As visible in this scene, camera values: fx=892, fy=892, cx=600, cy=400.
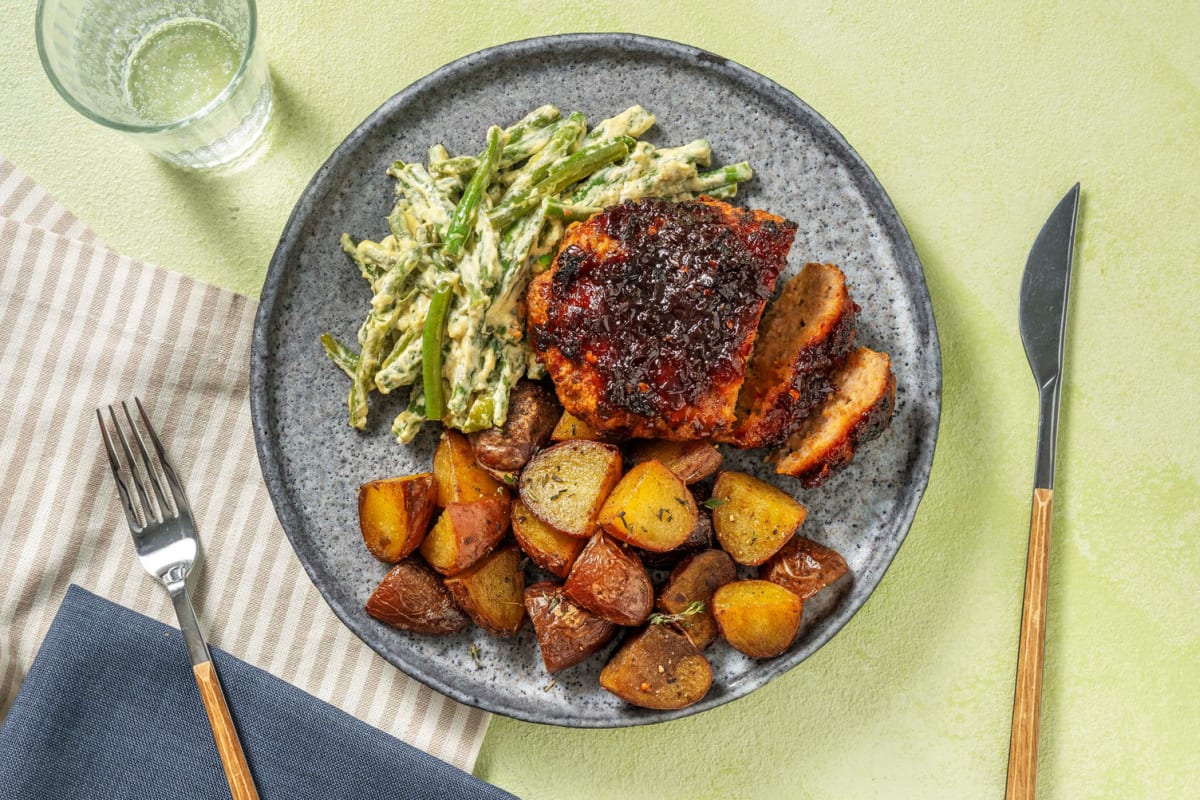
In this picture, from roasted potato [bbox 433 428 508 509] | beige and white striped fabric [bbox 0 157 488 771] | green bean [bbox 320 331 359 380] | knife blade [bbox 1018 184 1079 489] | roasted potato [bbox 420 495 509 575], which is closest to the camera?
roasted potato [bbox 420 495 509 575]

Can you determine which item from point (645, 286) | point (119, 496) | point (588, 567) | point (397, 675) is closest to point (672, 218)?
point (645, 286)

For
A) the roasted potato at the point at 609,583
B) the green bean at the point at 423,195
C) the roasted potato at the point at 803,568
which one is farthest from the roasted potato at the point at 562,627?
the green bean at the point at 423,195

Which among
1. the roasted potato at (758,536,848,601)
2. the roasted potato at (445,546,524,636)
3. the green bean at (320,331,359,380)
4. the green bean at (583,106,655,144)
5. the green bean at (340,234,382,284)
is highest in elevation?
the green bean at (583,106,655,144)

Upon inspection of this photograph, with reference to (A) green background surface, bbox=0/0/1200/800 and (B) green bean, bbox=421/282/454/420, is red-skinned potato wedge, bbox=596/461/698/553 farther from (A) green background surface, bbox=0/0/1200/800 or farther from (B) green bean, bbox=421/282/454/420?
(A) green background surface, bbox=0/0/1200/800

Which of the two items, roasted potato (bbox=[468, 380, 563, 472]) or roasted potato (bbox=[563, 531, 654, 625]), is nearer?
roasted potato (bbox=[563, 531, 654, 625])

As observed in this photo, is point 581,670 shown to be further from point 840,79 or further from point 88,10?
point 88,10

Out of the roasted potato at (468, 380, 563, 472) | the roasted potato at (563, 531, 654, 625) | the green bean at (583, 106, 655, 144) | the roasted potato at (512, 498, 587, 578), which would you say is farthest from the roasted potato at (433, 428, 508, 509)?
the green bean at (583, 106, 655, 144)

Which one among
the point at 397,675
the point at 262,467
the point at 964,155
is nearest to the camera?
the point at 262,467

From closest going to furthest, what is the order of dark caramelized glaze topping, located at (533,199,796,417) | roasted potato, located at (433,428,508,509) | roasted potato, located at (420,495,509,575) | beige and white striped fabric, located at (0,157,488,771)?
dark caramelized glaze topping, located at (533,199,796,417)
roasted potato, located at (420,495,509,575)
roasted potato, located at (433,428,508,509)
beige and white striped fabric, located at (0,157,488,771)
